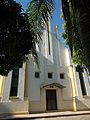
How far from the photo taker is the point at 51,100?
17.7m

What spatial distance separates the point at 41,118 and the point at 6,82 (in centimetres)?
588

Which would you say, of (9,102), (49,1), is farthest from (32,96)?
(49,1)

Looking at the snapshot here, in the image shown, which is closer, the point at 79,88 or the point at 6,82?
the point at 6,82

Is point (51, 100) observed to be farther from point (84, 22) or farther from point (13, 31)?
point (84, 22)

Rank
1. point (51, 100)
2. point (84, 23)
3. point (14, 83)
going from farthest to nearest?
point (51, 100), point (14, 83), point (84, 23)

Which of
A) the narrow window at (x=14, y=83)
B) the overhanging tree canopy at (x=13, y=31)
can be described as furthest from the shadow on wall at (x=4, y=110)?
the overhanging tree canopy at (x=13, y=31)

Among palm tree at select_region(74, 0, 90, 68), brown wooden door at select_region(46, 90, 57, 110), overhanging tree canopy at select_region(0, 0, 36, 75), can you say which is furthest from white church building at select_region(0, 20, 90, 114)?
palm tree at select_region(74, 0, 90, 68)

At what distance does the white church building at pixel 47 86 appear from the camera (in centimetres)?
1560

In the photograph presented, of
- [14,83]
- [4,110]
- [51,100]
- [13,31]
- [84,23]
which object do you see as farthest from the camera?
[51,100]

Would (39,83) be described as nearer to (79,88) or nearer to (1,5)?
(79,88)

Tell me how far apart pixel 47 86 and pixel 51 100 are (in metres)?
1.65

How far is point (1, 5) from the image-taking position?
6.79 meters

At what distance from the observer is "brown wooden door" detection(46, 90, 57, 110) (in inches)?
684

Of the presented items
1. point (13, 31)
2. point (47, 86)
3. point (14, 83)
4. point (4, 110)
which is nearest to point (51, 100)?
point (47, 86)
